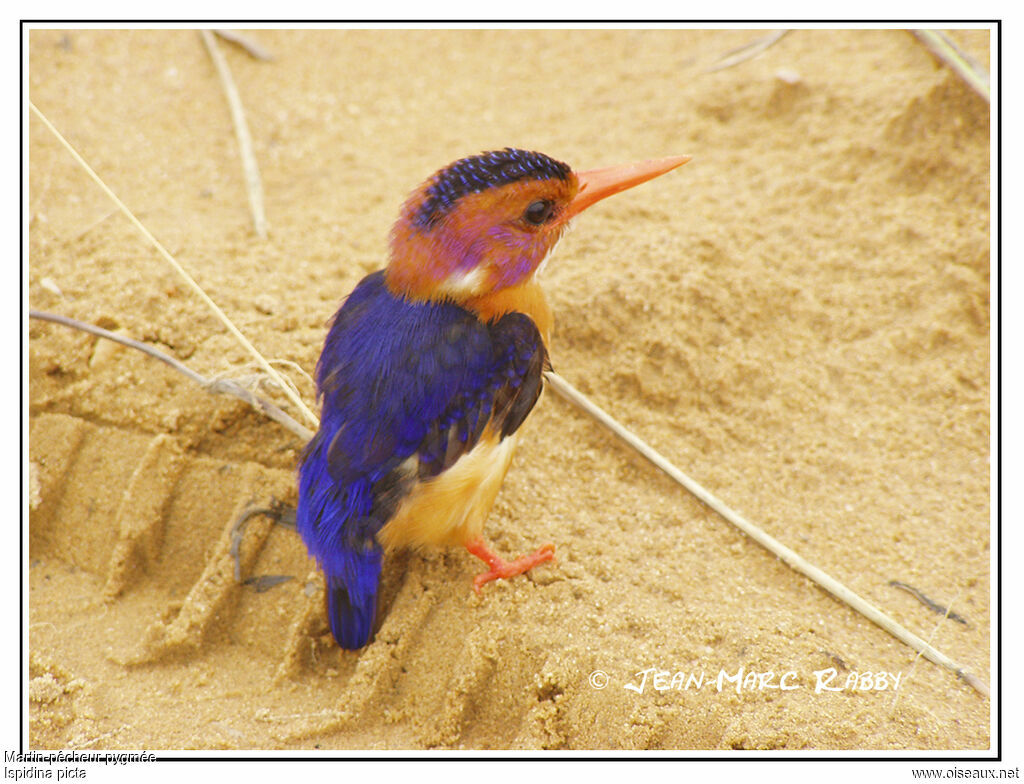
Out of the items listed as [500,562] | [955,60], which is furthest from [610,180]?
[955,60]

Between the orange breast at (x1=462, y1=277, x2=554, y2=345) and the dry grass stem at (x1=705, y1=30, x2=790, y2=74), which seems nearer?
the orange breast at (x1=462, y1=277, x2=554, y2=345)

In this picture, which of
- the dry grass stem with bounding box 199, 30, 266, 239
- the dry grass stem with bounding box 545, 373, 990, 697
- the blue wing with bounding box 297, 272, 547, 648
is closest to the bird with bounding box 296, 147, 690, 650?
the blue wing with bounding box 297, 272, 547, 648

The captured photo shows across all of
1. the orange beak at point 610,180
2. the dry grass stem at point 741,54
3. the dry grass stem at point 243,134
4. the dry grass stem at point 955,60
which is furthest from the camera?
the dry grass stem at point 741,54

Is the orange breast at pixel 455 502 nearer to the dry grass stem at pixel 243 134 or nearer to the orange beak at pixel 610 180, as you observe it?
the orange beak at pixel 610 180

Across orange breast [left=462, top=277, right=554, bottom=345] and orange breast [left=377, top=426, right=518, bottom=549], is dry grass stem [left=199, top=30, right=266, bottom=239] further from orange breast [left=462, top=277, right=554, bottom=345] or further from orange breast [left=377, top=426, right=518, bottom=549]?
orange breast [left=377, top=426, right=518, bottom=549]

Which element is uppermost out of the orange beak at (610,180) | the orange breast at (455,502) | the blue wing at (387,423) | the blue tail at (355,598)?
the orange beak at (610,180)

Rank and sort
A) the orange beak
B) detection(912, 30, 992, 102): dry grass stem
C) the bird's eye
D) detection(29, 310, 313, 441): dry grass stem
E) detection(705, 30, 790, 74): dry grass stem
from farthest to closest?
1. detection(705, 30, 790, 74): dry grass stem
2. detection(912, 30, 992, 102): dry grass stem
3. detection(29, 310, 313, 441): dry grass stem
4. the orange beak
5. the bird's eye

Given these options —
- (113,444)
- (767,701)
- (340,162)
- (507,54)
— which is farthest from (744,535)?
(507,54)

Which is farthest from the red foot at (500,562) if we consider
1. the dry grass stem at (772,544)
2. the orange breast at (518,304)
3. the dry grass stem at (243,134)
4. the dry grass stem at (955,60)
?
the dry grass stem at (955,60)
